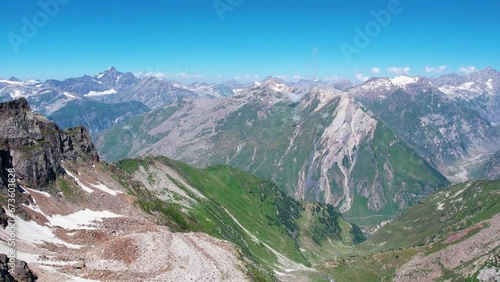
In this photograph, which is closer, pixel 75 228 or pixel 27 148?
pixel 75 228

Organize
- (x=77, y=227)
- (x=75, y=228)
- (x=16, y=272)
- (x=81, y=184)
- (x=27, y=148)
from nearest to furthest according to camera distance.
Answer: (x=16, y=272) < (x=75, y=228) < (x=77, y=227) < (x=27, y=148) < (x=81, y=184)

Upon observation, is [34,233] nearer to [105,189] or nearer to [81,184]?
[81,184]

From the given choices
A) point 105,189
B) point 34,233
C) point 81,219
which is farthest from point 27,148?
point 34,233

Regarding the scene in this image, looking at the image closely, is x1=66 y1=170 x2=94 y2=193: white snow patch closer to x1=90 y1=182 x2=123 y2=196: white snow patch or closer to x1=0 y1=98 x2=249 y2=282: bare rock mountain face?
x1=0 y1=98 x2=249 y2=282: bare rock mountain face

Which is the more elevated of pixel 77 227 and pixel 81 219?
pixel 81 219

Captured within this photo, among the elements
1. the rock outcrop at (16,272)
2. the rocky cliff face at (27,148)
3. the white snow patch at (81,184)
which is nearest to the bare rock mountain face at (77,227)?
the rock outcrop at (16,272)

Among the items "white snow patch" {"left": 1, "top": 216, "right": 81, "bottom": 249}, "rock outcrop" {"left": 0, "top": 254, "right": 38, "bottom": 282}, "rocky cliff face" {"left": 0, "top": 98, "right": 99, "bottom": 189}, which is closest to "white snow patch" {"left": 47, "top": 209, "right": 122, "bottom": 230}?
"white snow patch" {"left": 1, "top": 216, "right": 81, "bottom": 249}

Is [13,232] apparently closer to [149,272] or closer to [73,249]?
[73,249]
